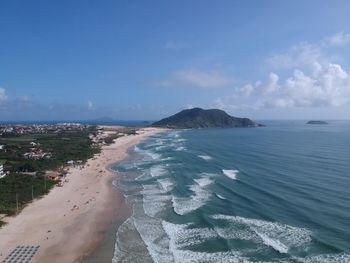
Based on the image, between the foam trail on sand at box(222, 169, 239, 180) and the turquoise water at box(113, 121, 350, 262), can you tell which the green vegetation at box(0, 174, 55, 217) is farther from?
the foam trail on sand at box(222, 169, 239, 180)

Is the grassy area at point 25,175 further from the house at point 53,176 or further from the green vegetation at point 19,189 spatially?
the house at point 53,176

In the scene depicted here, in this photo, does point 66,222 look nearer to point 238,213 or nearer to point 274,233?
point 238,213

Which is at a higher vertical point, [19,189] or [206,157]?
[206,157]

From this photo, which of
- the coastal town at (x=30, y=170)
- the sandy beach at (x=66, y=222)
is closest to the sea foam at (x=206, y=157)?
the coastal town at (x=30, y=170)

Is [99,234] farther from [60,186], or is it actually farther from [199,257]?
[60,186]

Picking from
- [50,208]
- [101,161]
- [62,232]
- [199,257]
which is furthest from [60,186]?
[199,257]

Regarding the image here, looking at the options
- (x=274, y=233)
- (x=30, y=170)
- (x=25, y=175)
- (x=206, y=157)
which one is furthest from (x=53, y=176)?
(x=274, y=233)

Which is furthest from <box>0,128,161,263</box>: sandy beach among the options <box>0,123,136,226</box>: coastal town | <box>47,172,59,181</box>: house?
<box>47,172,59,181</box>: house
